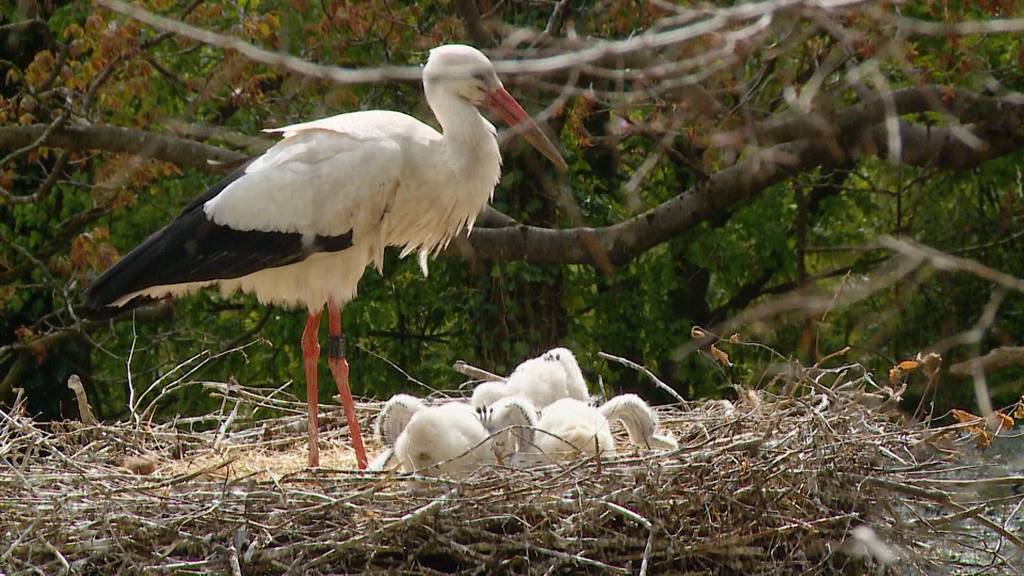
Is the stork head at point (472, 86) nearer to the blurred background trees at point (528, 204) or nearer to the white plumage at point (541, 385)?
the blurred background trees at point (528, 204)

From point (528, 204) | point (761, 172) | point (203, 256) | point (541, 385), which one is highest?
point (203, 256)

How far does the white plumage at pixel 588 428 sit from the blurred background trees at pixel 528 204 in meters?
1.51

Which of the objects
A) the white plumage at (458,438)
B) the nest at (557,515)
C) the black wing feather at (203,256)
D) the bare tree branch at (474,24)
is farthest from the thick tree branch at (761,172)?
the nest at (557,515)

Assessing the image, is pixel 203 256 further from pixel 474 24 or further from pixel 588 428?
pixel 474 24

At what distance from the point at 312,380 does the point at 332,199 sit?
0.97 metres

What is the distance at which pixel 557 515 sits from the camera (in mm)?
4832

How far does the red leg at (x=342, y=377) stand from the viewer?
21.1 ft

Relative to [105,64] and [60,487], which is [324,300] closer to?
[60,487]

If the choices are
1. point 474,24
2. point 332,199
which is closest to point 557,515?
point 332,199

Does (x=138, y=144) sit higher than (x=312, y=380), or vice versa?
(x=138, y=144)

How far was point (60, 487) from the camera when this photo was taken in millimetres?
5324

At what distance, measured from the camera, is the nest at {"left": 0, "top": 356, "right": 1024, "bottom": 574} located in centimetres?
475

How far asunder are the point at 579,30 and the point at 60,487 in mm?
4008

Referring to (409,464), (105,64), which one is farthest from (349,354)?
(409,464)
